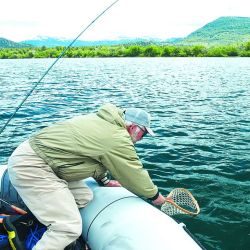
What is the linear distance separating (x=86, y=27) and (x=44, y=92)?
63.7 ft

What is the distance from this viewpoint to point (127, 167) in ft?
14.7

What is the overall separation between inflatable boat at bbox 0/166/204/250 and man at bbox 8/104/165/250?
1.11 ft

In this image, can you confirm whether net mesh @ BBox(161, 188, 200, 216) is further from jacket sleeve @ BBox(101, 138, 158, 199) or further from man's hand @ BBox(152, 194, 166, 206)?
jacket sleeve @ BBox(101, 138, 158, 199)

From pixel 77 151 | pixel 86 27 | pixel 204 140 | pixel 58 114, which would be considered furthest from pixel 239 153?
pixel 58 114

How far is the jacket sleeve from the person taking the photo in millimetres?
4414

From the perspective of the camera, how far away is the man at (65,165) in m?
4.38

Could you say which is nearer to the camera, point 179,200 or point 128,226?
point 128,226

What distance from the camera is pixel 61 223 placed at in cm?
437

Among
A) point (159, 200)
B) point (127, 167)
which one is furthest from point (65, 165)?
point (159, 200)

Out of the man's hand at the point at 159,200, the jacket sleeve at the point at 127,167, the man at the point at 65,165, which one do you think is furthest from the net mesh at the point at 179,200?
the man at the point at 65,165

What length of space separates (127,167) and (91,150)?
0.50 metres

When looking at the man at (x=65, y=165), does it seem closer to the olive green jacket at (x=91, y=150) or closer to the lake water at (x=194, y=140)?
the olive green jacket at (x=91, y=150)

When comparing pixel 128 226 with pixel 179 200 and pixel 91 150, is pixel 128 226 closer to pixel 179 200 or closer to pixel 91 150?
pixel 91 150

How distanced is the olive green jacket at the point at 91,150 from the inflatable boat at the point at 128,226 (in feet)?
1.04
